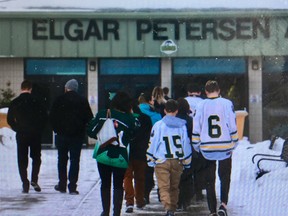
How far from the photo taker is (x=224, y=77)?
1814cm

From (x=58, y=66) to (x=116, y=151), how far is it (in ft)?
36.2

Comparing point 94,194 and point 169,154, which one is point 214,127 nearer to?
point 169,154

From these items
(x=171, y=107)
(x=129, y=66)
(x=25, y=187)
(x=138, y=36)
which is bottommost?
(x=25, y=187)

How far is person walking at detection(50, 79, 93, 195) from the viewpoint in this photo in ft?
29.9

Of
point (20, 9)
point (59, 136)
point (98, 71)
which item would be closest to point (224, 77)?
point (98, 71)

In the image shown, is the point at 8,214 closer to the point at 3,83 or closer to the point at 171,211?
the point at 171,211

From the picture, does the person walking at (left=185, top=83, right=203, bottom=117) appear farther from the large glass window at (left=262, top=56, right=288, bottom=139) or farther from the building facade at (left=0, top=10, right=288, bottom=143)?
the large glass window at (left=262, top=56, right=288, bottom=139)

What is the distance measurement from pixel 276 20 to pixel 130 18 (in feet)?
12.2

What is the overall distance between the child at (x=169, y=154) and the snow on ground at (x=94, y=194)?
2.11 ft

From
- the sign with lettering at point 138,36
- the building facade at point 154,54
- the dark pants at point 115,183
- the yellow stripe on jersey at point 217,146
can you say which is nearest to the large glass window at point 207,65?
the building facade at point 154,54

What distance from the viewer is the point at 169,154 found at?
7.51 meters

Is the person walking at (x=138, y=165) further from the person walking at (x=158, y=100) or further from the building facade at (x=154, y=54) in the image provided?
the building facade at (x=154, y=54)

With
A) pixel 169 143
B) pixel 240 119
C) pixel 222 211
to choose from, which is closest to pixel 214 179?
pixel 222 211

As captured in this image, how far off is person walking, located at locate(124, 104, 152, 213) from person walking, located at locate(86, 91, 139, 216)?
82cm
